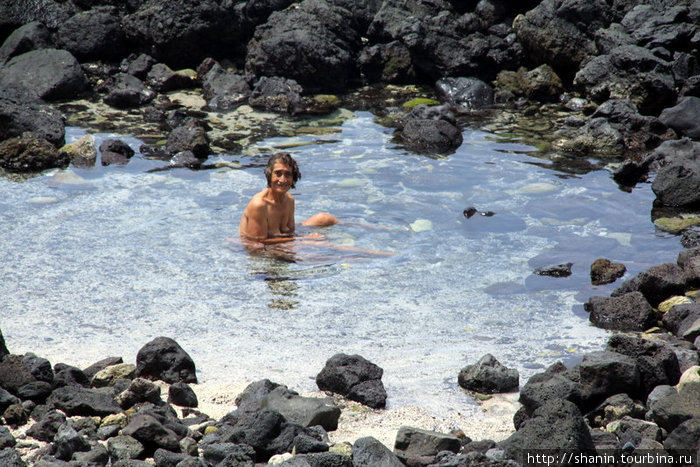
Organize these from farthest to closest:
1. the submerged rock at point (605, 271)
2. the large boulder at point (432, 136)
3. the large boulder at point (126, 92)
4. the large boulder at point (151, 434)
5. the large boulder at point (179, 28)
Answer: the large boulder at point (179, 28), the large boulder at point (126, 92), the large boulder at point (432, 136), the submerged rock at point (605, 271), the large boulder at point (151, 434)

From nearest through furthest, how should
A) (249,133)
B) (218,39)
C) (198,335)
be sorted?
(198,335) → (249,133) → (218,39)

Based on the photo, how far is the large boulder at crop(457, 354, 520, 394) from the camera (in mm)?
5234

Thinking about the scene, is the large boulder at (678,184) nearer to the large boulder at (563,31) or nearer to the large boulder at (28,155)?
the large boulder at (563,31)

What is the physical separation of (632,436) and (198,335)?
138 inches

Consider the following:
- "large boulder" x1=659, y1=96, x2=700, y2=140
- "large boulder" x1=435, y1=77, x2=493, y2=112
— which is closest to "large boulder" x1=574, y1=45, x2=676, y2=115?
"large boulder" x1=659, y1=96, x2=700, y2=140

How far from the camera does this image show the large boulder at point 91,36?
15.1 meters

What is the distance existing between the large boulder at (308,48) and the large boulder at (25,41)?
13.1ft

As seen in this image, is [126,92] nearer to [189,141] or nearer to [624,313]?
[189,141]

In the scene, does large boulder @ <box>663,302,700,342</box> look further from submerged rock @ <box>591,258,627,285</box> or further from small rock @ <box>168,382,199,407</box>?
small rock @ <box>168,382,199,407</box>

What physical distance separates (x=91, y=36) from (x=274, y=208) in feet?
29.1

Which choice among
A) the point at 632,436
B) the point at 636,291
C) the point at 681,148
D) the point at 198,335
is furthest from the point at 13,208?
the point at 681,148

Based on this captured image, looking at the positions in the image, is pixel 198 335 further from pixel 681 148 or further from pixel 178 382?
pixel 681 148

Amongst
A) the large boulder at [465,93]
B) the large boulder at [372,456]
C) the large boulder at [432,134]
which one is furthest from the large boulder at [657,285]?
the large boulder at [465,93]

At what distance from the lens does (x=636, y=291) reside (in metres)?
6.61
